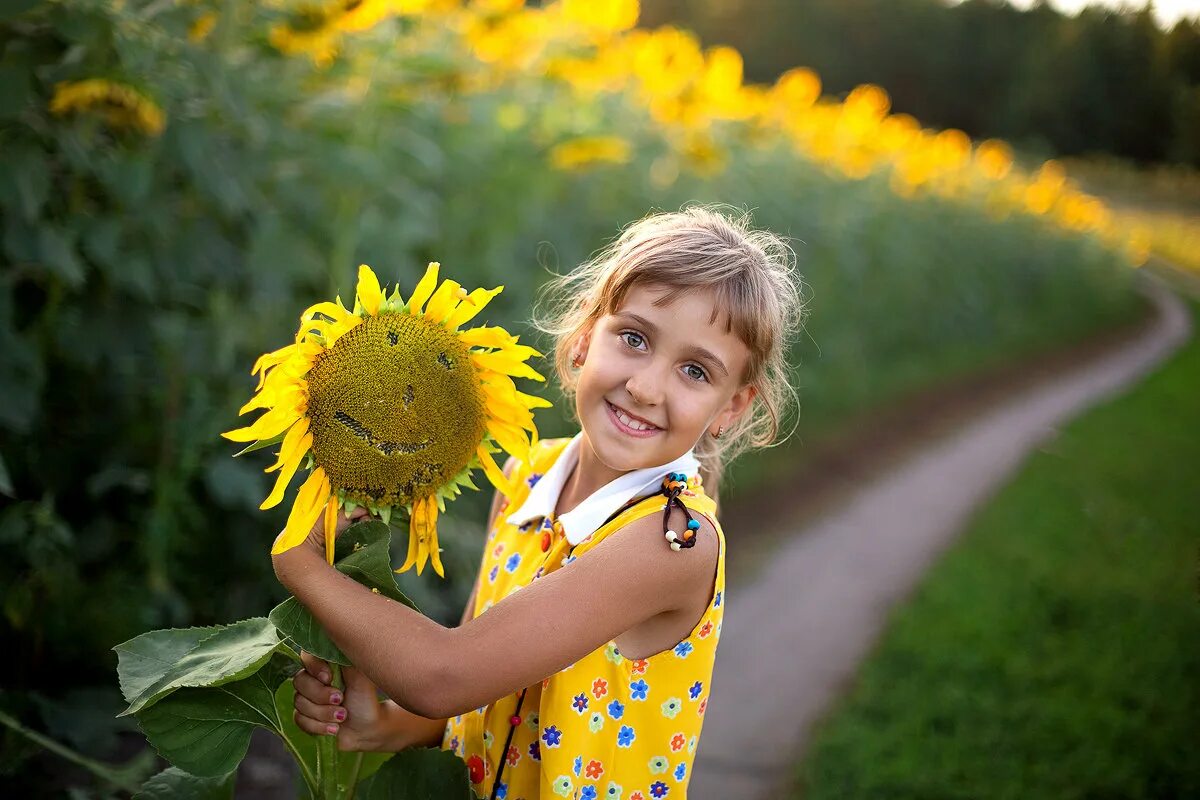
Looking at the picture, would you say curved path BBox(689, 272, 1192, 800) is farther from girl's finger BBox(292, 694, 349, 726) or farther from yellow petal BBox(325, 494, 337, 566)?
yellow petal BBox(325, 494, 337, 566)

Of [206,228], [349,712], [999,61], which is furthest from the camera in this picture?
[999,61]

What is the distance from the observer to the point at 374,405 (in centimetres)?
122

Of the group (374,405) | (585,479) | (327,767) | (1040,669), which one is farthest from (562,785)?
(1040,669)

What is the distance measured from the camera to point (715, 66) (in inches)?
236

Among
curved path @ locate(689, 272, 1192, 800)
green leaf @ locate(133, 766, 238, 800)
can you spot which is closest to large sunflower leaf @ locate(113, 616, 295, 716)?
green leaf @ locate(133, 766, 238, 800)

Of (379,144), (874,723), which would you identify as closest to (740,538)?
(874,723)

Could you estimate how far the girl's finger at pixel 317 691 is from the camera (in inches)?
53.5

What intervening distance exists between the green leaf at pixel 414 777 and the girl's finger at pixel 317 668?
167 mm

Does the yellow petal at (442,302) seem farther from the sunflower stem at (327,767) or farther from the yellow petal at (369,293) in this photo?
the sunflower stem at (327,767)

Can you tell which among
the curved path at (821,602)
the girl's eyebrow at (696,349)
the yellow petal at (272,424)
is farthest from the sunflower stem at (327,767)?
the curved path at (821,602)

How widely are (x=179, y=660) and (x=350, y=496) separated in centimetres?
27

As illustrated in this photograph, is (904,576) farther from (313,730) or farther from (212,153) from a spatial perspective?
(313,730)

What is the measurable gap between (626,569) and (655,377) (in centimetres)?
26

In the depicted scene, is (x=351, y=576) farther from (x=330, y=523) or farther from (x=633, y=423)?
(x=633, y=423)
